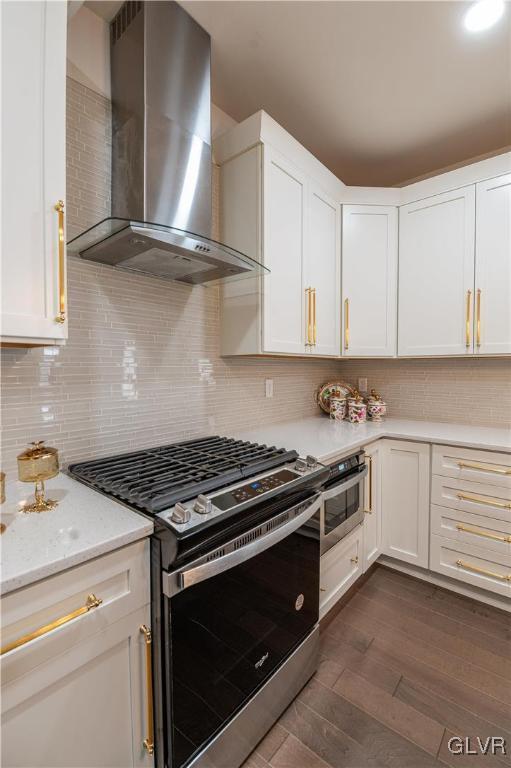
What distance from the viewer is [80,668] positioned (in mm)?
822

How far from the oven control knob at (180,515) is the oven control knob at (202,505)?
4 centimetres

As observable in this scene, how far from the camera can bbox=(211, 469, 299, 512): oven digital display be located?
1054 millimetres

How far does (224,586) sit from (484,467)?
1.58 meters

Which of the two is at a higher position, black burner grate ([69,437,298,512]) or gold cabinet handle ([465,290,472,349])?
gold cabinet handle ([465,290,472,349])

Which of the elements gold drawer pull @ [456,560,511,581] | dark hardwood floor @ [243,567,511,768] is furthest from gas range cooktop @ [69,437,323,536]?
gold drawer pull @ [456,560,511,581]

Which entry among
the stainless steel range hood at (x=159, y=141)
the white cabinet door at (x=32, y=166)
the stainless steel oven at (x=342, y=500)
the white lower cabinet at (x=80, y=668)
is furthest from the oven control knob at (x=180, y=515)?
the stainless steel range hood at (x=159, y=141)

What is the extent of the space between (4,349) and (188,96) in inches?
49.3

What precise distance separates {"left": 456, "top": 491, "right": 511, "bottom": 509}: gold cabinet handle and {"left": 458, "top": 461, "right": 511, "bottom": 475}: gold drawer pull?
146mm

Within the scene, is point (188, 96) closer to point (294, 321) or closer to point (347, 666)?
point (294, 321)

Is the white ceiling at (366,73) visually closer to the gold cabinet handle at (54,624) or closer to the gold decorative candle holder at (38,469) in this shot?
the gold decorative candle holder at (38,469)

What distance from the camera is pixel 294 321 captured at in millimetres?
1991

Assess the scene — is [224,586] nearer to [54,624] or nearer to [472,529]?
[54,624]

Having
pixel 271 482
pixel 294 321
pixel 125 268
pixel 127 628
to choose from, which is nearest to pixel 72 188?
pixel 125 268

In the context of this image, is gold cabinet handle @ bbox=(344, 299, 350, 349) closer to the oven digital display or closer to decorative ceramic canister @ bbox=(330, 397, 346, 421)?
decorative ceramic canister @ bbox=(330, 397, 346, 421)
